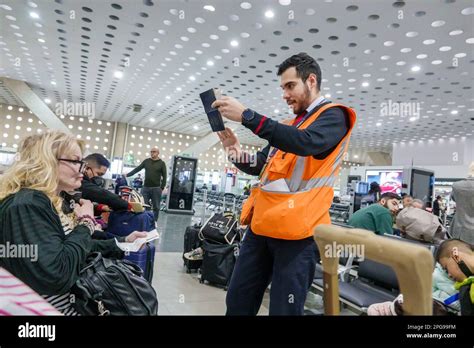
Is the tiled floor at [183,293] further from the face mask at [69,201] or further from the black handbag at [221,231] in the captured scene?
the face mask at [69,201]

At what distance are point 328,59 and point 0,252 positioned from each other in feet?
26.4

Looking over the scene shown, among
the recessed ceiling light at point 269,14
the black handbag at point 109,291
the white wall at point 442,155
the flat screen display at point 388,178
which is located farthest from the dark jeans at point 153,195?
the white wall at point 442,155

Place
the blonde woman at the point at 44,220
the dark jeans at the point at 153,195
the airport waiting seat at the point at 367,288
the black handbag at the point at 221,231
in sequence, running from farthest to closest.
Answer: the dark jeans at the point at 153,195 < the black handbag at the point at 221,231 < the airport waiting seat at the point at 367,288 < the blonde woman at the point at 44,220

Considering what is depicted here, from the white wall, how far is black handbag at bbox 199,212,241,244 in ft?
46.3

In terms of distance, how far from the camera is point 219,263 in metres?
3.36

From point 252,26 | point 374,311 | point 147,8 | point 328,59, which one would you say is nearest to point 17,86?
point 147,8

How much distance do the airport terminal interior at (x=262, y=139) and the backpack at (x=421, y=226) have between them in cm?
2

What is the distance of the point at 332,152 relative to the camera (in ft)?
3.99

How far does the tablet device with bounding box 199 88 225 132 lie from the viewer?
4.12 ft

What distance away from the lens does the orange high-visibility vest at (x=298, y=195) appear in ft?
3.72

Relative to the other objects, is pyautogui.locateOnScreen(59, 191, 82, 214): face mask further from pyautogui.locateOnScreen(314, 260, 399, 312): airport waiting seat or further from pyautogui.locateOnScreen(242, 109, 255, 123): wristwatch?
pyautogui.locateOnScreen(314, 260, 399, 312): airport waiting seat

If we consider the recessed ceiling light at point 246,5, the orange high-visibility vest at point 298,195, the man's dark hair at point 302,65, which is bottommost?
the orange high-visibility vest at point 298,195

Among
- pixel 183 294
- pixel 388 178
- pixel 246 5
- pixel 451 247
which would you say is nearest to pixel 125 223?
pixel 183 294
